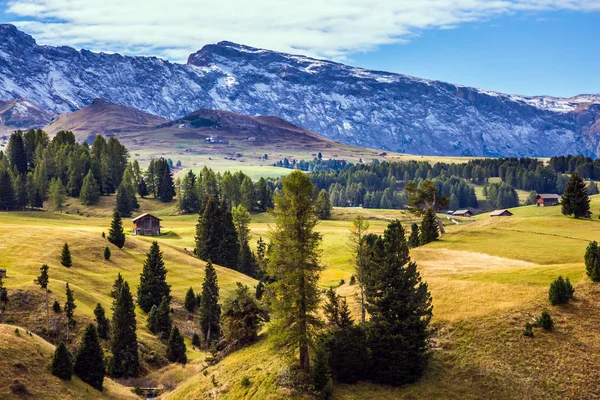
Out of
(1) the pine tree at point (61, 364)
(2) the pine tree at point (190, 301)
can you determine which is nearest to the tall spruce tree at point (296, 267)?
(1) the pine tree at point (61, 364)

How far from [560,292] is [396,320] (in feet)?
64.4

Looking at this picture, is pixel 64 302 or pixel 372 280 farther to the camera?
pixel 64 302

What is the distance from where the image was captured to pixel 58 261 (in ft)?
316

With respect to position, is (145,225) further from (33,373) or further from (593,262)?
(593,262)

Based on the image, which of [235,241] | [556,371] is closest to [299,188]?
[556,371]

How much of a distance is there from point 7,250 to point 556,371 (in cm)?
8718

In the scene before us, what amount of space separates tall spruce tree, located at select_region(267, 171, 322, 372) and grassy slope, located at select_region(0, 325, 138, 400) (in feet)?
70.0

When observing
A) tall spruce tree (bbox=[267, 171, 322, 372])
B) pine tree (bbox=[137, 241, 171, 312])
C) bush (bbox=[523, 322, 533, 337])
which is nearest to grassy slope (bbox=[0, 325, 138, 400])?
tall spruce tree (bbox=[267, 171, 322, 372])

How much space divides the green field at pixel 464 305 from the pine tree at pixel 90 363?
Answer: 8.00 meters

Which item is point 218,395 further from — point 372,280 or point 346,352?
point 372,280

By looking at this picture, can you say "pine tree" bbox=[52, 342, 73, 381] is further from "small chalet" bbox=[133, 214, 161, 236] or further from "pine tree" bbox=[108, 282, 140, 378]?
"small chalet" bbox=[133, 214, 161, 236]

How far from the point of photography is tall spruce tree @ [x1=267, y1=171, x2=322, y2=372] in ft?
169

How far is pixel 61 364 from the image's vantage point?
57.2 m

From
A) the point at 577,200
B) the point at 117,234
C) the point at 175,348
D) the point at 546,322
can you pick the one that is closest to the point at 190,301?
the point at 175,348
